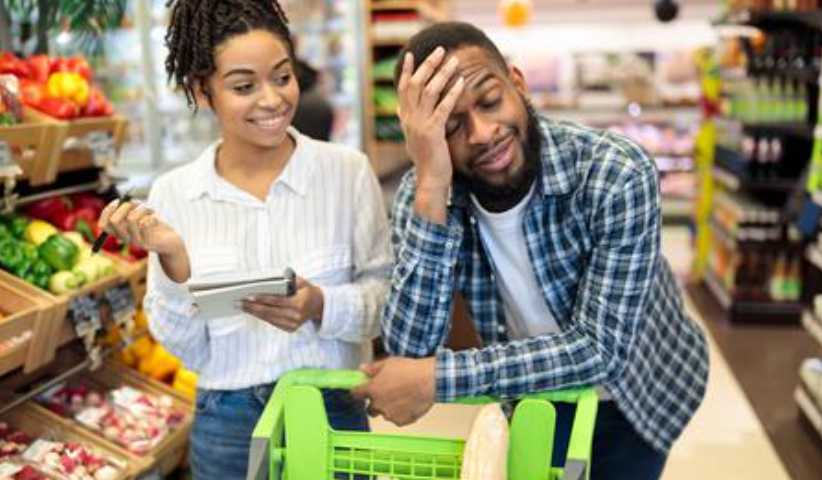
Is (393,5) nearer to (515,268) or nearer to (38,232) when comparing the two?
(38,232)

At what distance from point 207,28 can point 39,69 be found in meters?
1.01

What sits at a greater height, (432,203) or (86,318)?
(432,203)

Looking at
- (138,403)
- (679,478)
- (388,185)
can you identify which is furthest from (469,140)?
(388,185)

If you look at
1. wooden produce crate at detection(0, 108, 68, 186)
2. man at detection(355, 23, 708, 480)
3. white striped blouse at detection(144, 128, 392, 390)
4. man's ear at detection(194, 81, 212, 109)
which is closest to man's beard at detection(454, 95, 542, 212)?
man at detection(355, 23, 708, 480)

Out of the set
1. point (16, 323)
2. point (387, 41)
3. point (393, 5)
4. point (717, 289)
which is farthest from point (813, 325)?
point (393, 5)

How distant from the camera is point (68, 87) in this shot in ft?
7.89

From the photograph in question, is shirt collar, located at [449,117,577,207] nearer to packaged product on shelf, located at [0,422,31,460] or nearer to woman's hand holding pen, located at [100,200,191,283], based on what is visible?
woman's hand holding pen, located at [100,200,191,283]

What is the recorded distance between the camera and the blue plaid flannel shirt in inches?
59.2

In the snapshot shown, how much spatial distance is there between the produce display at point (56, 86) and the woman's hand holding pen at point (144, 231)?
93 cm

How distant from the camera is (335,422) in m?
1.82

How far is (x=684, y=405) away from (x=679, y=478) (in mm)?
1986

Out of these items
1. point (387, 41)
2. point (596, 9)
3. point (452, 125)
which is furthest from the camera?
point (596, 9)

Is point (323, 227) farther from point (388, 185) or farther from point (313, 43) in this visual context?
point (313, 43)

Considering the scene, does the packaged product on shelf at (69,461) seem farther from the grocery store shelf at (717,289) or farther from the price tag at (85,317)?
the grocery store shelf at (717,289)
